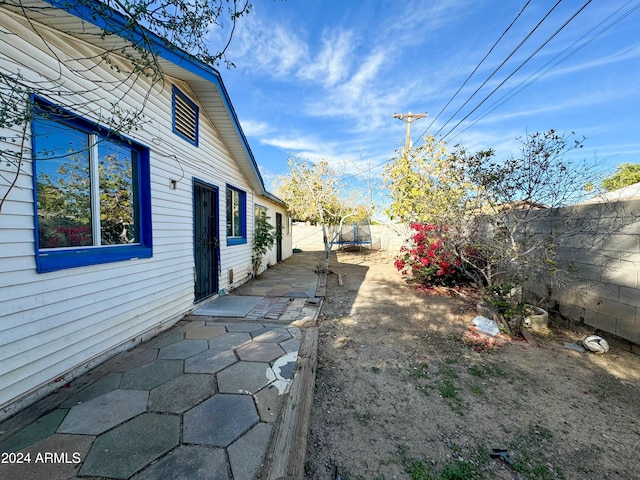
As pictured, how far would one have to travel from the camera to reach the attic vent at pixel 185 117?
13.3 ft

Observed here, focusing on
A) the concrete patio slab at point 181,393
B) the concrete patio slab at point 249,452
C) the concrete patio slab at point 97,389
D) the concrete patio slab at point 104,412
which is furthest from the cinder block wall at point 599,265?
the concrete patio slab at point 97,389

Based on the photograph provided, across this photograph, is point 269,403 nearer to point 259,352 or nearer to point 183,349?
point 259,352

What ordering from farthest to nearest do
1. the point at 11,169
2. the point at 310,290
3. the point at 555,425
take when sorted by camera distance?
the point at 310,290
the point at 555,425
the point at 11,169

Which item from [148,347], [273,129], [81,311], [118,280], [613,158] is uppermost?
[273,129]

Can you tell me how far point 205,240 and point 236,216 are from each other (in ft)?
5.77

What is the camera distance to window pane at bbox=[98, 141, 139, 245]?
285cm

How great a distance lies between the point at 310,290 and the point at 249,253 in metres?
2.21

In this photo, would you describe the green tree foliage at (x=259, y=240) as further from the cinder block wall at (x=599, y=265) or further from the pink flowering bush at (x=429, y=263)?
the cinder block wall at (x=599, y=265)

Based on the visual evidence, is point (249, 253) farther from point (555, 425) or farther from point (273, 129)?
point (273, 129)

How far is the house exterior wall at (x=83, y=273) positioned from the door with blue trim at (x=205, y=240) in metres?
0.41

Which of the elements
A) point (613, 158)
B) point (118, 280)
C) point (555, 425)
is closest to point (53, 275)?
point (118, 280)

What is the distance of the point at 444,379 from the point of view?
9.36 ft

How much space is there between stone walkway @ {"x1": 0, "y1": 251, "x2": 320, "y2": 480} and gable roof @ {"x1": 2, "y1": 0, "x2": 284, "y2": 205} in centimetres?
264

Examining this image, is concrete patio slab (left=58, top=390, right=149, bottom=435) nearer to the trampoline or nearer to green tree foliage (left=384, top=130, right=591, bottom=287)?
green tree foliage (left=384, top=130, right=591, bottom=287)
